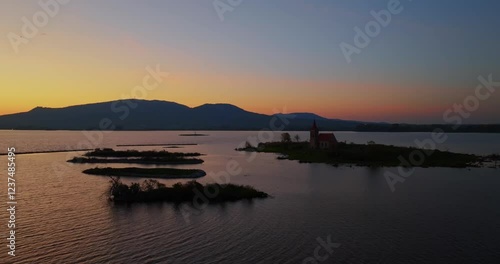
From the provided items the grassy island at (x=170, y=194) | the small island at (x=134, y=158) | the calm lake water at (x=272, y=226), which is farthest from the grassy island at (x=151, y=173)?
the small island at (x=134, y=158)

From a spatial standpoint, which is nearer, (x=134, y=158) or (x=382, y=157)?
(x=382, y=157)

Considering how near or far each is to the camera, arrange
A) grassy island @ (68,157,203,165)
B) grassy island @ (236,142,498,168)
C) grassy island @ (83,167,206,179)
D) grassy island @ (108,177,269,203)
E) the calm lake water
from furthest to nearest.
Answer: grassy island @ (68,157,203,165), grassy island @ (236,142,498,168), grassy island @ (83,167,206,179), grassy island @ (108,177,269,203), the calm lake water

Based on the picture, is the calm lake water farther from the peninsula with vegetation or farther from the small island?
the small island

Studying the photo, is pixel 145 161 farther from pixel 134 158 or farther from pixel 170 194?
pixel 170 194

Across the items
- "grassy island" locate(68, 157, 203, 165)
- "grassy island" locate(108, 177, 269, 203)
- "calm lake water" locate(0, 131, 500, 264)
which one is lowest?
"calm lake water" locate(0, 131, 500, 264)

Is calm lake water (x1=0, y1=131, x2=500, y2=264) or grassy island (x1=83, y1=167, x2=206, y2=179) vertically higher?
grassy island (x1=83, y1=167, x2=206, y2=179)

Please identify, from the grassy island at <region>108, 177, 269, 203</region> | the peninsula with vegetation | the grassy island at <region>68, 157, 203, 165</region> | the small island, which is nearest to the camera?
the grassy island at <region>108, 177, 269, 203</region>

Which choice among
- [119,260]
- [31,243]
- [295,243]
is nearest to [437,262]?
[295,243]

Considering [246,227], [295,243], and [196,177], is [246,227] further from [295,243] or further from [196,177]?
[196,177]

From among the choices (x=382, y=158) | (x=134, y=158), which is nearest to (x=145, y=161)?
(x=134, y=158)

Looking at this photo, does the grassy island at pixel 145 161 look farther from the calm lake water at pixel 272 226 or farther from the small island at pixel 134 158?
the calm lake water at pixel 272 226

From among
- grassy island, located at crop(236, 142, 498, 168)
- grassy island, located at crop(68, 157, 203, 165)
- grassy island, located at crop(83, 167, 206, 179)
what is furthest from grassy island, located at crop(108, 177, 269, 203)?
grassy island, located at crop(68, 157, 203, 165)
